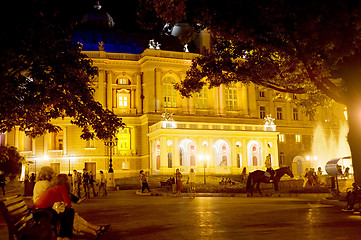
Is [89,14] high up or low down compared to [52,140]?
up

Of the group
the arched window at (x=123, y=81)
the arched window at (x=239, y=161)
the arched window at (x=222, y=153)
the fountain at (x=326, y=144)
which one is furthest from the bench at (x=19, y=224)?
the fountain at (x=326, y=144)

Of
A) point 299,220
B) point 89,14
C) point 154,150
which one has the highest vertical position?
point 89,14

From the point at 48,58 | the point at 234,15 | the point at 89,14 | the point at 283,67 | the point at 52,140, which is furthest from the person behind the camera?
the point at 89,14

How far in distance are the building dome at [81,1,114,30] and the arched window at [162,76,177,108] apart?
13.0 meters

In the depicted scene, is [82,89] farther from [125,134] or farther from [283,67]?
[125,134]

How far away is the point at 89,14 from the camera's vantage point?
65.8 meters

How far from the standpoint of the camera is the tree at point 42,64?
1138 cm

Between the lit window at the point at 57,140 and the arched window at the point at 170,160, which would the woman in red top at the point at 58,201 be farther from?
the lit window at the point at 57,140

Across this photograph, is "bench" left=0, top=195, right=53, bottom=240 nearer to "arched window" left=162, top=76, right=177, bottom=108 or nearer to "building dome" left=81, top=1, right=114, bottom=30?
"arched window" left=162, top=76, right=177, bottom=108

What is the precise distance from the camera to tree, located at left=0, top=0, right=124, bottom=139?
11375 mm

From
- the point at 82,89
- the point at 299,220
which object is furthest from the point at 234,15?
the point at 299,220

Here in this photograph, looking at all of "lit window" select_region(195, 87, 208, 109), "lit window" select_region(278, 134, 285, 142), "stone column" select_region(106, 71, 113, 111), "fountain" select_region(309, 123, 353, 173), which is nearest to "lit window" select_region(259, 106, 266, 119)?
"lit window" select_region(278, 134, 285, 142)

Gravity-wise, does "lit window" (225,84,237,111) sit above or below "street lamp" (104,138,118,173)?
above

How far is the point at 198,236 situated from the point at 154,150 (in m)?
47.2
